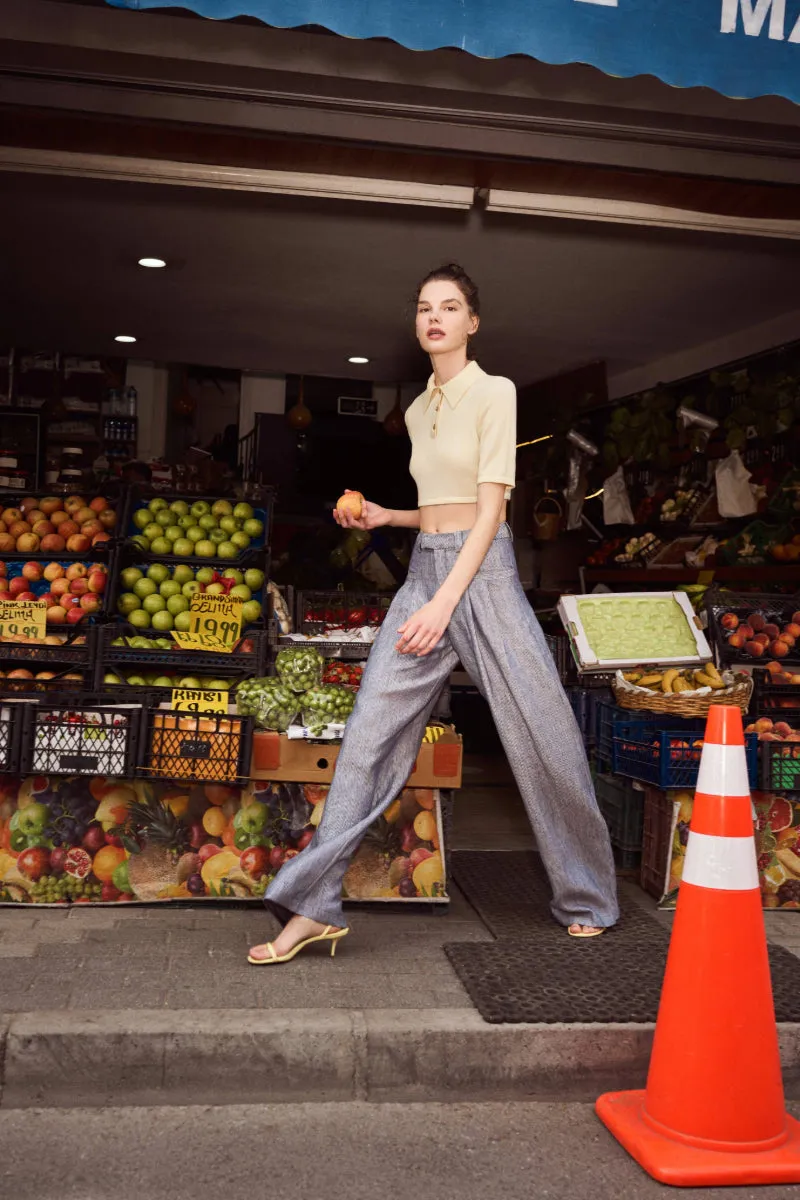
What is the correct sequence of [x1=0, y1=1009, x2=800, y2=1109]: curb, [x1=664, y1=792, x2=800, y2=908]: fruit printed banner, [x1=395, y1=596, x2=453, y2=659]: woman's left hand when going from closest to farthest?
[x1=0, y1=1009, x2=800, y2=1109]: curb
[x1=395, y1=596, x2=453, y2=659]: woman's left hand
[x1=664, y1=792, x2=800, y2=908]: fruit printed banner

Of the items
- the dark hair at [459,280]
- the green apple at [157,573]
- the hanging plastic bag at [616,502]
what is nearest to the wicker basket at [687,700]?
the dark hair at [459,280]

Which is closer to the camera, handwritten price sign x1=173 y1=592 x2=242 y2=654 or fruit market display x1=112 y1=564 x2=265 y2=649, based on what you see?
handwritten price sign x1=173 y1=592 x2=242 y2=654

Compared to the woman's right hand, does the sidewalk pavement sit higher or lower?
lower

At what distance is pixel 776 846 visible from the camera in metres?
4.66

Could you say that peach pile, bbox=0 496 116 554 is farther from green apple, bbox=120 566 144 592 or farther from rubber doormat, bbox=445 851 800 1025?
rubber doormat, bbox=445 851 800 1025

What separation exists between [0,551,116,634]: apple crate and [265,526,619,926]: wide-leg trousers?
5.34 ft

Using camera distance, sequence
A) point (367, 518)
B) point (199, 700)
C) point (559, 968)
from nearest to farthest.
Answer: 1. point (559, 968)
2. point (367, 518)
3. point (199, 700)

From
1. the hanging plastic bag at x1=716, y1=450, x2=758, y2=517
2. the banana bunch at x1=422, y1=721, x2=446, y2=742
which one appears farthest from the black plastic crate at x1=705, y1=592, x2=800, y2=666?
the hanging plastic bag at x1=716, y1=450, x2=758, y2=517

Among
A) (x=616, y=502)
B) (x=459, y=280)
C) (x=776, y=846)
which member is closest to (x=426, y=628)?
(x=459, y=280)

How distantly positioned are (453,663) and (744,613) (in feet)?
7.65

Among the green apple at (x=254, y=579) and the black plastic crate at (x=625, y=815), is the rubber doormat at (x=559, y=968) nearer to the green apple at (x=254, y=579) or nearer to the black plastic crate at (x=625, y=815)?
the black plastic crate at (x=625, y=815)

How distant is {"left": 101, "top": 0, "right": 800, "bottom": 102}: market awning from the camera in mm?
4086

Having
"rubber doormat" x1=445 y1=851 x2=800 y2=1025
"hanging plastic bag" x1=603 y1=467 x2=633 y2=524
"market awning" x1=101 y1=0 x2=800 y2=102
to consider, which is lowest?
"rubber doormat" x1=445 y1=851 x2=800 y2=1025

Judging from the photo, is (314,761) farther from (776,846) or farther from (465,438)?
(776,846)
